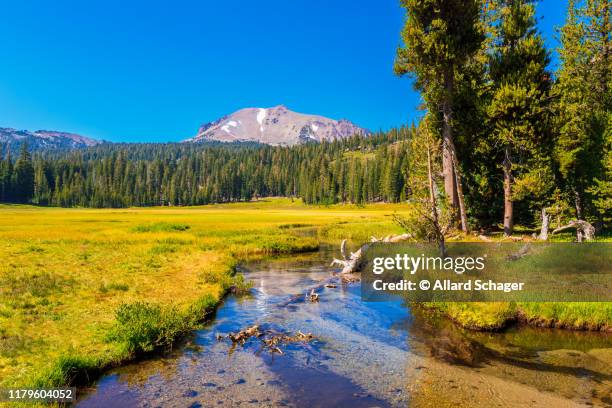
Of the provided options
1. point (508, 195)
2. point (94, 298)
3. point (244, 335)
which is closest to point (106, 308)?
point (94, 298)

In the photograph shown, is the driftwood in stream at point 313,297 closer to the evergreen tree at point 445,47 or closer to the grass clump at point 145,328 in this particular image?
the grass clump at point 145,328

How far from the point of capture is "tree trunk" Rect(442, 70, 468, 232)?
30312 mm

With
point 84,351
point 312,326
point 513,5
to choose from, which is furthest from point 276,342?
point 513,5

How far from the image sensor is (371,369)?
44.0 ft

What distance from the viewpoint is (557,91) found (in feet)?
97.3

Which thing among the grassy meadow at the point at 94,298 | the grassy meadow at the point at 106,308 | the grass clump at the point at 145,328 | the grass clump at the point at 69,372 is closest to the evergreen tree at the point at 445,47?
the grassy meadow at the point at 106,308

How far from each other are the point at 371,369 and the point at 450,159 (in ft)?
71.6

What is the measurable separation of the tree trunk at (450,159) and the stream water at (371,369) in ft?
44.1

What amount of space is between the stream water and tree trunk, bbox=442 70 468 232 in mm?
13449

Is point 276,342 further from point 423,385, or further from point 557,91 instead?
point 557,91

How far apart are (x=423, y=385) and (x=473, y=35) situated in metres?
27.3

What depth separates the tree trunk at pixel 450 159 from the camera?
30312mm

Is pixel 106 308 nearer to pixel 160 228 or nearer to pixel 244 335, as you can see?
pixel 244 335

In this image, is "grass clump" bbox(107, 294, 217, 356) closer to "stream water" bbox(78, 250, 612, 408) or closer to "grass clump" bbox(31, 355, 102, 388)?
"stream water" bbox(78, 250, 612, 408)
